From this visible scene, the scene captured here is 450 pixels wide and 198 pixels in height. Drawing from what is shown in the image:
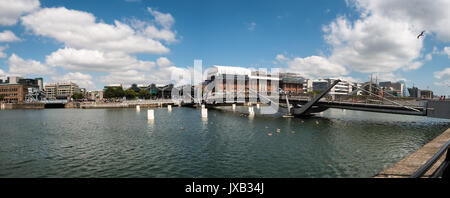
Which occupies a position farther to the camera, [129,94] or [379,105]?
[129,94]

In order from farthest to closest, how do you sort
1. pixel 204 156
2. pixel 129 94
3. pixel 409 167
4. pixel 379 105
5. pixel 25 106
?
pixel 129 94
pixel 25 106
pixel 379 105
pixel 204 156
pixel 409 167

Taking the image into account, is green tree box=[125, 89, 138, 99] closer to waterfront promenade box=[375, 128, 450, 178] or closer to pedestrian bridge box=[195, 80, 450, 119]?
pedestrian bridge box=[195, 80, 450, 119]

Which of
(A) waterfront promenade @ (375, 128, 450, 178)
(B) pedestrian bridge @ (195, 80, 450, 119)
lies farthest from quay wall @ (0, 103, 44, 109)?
(A) waterfront promenade @ (375, 128, 450, 178)

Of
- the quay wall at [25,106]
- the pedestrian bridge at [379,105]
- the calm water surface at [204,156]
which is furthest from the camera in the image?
the quay wall at [25,106]

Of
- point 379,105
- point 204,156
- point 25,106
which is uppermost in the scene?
point 379,105

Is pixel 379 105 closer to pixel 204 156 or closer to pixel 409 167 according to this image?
pixel 409 167

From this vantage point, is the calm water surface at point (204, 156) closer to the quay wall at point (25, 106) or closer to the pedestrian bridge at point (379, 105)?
the pedestrian bridge at point (379, 105)

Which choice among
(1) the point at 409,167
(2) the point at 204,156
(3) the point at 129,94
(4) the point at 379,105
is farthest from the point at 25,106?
(1) the point at 409,167

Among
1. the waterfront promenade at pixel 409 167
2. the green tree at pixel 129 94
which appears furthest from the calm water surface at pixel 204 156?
the green tree at pixel 129 94
